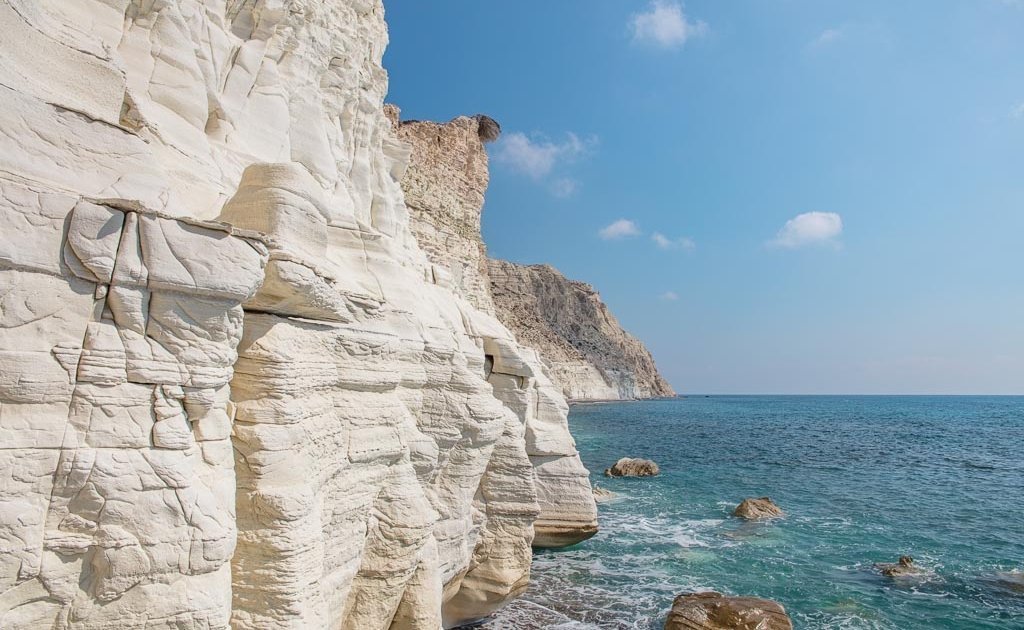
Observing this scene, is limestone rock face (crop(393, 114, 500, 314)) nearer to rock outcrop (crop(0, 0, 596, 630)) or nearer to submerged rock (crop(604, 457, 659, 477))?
submerged rock (crop(604, 457, 659, 477))

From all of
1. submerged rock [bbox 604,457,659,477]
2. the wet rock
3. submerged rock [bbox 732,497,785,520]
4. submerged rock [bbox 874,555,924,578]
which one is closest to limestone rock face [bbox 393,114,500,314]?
submerged rock [bbox 604,457,659,477]

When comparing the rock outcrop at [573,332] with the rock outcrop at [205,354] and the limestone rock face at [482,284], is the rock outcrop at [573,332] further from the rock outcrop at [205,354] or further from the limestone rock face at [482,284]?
the rock outcrop at [205,354]

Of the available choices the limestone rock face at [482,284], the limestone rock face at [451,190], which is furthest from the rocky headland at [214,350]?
the limestone rock face at [451,190]

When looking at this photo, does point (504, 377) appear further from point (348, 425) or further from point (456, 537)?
point (348, 425)

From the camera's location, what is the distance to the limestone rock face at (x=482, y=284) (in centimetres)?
1156

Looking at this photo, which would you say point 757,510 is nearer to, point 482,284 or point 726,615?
point 726,615

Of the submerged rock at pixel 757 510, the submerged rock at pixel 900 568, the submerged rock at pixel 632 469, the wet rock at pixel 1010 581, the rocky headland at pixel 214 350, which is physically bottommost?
the wet rock at pixel 1010 581

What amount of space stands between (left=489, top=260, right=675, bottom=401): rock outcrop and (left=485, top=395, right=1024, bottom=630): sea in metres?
55.0

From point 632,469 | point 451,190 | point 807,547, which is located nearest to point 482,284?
point 451,190

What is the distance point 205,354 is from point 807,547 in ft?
54.5

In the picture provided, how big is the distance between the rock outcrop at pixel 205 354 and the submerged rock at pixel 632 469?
18.5 meters

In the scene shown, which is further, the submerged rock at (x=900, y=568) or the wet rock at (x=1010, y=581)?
the submerged rock at (x=900, y=568)

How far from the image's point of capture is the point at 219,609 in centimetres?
429

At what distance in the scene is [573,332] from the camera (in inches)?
4500
